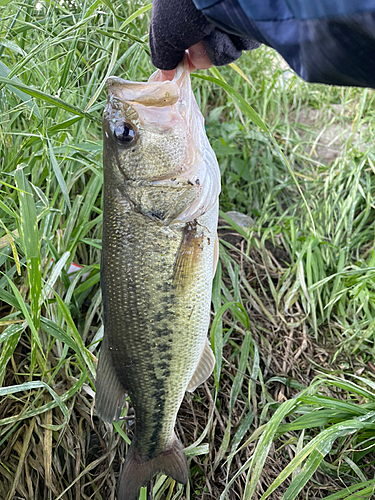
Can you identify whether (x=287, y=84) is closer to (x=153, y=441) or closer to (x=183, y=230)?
(x=183, y=230)

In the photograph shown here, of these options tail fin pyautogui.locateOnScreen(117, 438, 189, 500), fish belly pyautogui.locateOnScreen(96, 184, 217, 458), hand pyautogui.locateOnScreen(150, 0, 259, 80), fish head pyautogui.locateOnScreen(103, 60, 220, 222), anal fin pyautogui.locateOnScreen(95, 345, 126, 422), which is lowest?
tail fin pyautogui.locateOnScreen(117, 438, 189, 500)

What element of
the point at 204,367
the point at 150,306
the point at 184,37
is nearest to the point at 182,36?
the point at 184,37

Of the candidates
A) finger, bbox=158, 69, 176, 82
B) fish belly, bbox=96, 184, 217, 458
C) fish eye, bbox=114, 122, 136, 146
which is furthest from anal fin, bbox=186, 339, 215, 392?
finger, bbox=158, 69, 176, 82

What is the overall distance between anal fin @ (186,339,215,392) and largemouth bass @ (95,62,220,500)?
0.39ft

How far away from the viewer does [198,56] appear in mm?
1438

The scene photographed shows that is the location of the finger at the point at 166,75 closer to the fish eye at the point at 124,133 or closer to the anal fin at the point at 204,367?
the fish eye at the point at 124,133

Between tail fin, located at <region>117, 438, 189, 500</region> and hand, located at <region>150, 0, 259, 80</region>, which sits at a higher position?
hand, located at <region>150, 0, 259, 80</region>

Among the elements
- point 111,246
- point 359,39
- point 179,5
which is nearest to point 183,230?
point 111,246

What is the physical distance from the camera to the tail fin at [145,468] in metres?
1.67

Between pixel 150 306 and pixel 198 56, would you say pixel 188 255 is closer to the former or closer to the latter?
pixel 150 306

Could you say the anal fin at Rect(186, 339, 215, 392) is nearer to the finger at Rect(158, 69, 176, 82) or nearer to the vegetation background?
the vegetation background

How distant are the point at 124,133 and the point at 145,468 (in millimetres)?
1240

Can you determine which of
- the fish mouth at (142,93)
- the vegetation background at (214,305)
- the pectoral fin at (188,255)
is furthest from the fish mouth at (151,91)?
the pectoral fin at (188,255)

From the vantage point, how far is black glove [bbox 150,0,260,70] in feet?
3.90
